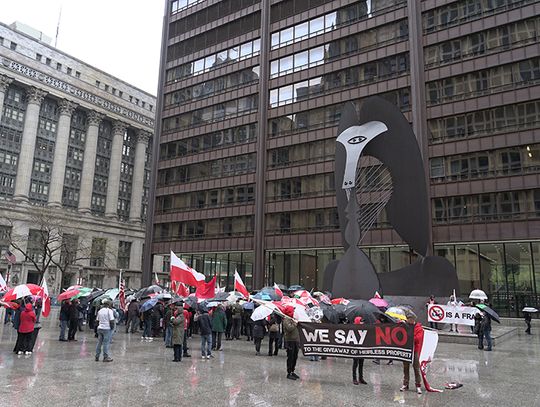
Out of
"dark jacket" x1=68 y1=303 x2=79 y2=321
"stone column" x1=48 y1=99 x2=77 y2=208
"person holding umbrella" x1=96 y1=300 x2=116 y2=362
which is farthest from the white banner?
"stone column" x1=48 y1=99 x2=77 y2=208

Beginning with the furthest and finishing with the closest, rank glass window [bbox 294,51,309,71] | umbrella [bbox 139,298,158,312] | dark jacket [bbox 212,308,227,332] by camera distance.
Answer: glass window [bbox 294,51,309,71]
umbrella [bbox 139,298,158,312]
dark jacket [bbox 212,308,227,332]

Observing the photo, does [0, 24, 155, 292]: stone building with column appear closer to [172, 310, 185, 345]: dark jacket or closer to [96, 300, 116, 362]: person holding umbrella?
[96, 300, 116, 362]: person holding umbrella

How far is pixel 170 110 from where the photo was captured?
62.0 metres

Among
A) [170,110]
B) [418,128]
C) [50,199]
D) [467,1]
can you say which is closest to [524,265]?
[418,128]

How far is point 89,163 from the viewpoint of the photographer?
8281cm

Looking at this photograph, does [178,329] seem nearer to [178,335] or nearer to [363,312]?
[178,335]

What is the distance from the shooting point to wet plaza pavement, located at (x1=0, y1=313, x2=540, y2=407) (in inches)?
370

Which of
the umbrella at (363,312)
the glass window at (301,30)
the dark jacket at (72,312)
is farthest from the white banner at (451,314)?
the glass window at (301,30)

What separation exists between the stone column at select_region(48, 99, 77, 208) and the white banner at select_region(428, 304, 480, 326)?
2705 inches

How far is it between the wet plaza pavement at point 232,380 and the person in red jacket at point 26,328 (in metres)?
0.39

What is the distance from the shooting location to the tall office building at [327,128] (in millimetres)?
38156

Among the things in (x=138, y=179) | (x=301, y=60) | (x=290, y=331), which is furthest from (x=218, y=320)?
(x=138, y=179)

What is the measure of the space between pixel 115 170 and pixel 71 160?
27.5 feet

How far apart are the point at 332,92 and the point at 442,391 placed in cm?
4033
